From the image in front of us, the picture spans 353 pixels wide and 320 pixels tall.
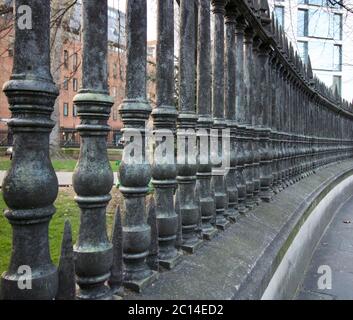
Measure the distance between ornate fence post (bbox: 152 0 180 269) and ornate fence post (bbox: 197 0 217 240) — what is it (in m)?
0.53

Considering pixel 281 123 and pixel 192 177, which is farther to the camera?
pixel 281 123

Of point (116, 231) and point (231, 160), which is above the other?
point (231, 160)

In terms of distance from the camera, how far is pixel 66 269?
4.54 ft

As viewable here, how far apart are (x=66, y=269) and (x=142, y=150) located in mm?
645

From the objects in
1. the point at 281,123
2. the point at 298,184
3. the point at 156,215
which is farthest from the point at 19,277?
the point at 298,184

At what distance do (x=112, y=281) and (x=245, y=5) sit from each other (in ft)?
8.65

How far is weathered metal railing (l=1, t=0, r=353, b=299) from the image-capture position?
1.20 m

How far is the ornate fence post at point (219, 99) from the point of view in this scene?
112 inches

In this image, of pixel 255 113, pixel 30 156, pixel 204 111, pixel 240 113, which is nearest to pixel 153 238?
pixel 30 156

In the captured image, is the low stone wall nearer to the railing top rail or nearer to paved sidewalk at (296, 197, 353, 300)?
paved sidewalk at (296, 197, 353, 300)

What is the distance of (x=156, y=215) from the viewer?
2035 millimetres

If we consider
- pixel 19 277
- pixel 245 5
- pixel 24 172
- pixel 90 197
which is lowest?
pixel 19 277

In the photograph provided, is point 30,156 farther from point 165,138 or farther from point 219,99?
point 219,99
